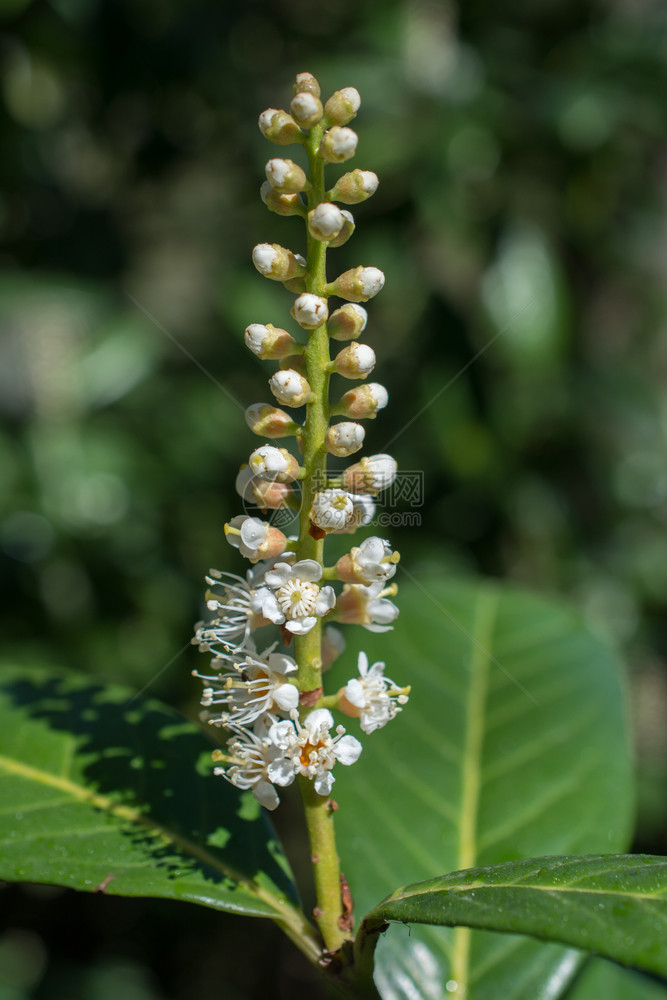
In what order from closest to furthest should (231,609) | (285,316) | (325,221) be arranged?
(325,221) < (231,609) < (285,316)

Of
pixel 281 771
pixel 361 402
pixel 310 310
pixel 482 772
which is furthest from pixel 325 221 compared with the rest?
pixel 482 772

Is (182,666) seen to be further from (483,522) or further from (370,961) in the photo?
(370,961)

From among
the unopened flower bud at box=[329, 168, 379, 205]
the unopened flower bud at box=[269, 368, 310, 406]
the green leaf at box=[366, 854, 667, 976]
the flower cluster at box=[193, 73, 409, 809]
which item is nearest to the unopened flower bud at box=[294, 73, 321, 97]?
the flower cluster at box=[193, 73, 409, 809]

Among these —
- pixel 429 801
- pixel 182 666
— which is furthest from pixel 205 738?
pixel 182 666

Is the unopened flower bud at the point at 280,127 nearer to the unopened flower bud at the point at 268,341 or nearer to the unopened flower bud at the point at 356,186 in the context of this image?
the unopened flower bud at the point at 356,186

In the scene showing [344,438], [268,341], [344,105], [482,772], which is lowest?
[482,772]

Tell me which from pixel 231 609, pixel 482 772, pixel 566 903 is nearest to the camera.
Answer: pixel 566 903

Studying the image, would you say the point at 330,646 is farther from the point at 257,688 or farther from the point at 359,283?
the point at 359,283
